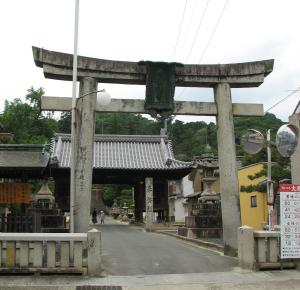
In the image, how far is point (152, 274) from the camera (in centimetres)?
1174

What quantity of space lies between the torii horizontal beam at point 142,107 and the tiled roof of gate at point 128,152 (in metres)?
19.1

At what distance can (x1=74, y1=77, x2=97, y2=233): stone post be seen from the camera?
13.7 m

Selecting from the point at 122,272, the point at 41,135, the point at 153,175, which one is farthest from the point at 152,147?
the point at 122,272

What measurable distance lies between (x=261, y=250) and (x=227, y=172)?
360 centimetres

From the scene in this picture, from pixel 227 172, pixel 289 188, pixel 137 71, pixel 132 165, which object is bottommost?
pixel 289 188

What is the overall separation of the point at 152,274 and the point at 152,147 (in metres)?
28.0

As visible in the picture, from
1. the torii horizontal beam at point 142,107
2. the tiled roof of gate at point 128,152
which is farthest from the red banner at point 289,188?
the tiled roof of gate at point 128,152

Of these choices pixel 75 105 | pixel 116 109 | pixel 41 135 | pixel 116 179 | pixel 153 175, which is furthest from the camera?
pixel 41 135

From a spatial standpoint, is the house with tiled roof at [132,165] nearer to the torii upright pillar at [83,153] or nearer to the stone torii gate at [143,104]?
the stone torii gate at [143,104]

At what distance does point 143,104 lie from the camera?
595 inches

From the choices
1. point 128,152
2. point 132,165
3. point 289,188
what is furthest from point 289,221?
point 128,152

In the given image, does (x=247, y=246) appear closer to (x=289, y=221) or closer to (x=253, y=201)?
(x=289, y=221)

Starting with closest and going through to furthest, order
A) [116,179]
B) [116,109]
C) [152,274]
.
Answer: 1. [152,274]
2. [116,109]
3. [116,179]

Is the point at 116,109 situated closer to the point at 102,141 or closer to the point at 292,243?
the point at 292,243
